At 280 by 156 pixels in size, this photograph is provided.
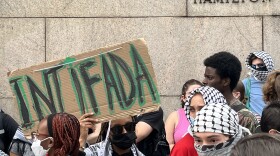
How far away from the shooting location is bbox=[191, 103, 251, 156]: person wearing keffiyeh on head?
5180 mm

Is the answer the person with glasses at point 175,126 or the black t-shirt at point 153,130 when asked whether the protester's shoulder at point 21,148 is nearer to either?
the black t-shirt at point 153,130

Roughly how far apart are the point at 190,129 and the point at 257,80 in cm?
331

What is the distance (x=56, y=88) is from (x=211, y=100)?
116cm

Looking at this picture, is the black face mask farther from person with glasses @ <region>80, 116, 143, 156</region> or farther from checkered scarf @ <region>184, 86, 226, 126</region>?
checkered scarf @ <region>184, 86, 226, 126</region>

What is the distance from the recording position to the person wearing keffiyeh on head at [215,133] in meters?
5.18

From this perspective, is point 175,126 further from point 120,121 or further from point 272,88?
point 120,121

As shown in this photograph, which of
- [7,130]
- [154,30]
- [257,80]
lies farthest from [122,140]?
[154,30]

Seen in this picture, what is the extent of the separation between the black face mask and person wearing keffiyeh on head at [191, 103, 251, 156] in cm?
102

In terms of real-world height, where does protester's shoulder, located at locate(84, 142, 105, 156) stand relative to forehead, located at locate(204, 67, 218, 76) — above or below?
below

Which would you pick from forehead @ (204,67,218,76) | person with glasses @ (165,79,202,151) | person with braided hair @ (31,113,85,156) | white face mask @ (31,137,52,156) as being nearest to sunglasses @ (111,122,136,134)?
person with braided hair @ (31,113,85,156)

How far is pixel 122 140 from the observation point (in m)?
6.22

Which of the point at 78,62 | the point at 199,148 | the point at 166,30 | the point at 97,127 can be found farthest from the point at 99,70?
the point at 166,30

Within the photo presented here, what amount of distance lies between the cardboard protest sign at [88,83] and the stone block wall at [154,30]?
379 centimetres

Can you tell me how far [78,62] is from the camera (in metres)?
6.23
